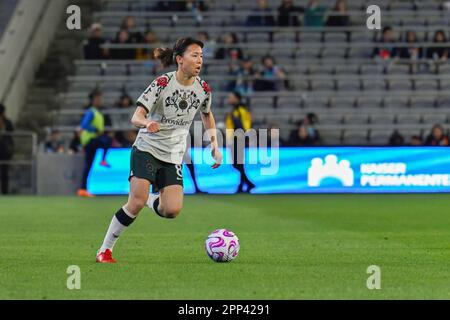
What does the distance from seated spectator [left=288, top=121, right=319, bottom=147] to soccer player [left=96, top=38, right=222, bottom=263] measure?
48.1ft

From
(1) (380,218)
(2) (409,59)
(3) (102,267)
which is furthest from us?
(2) (409,59)

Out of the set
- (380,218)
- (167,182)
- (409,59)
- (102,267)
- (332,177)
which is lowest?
(102,267)

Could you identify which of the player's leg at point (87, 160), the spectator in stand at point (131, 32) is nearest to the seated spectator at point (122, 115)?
the spectator in stand at point (131, 32)

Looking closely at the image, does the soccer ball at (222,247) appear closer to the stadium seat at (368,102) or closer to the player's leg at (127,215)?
the player's leg at (127,215)

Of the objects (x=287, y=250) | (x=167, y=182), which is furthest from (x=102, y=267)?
(x=287, y=250)

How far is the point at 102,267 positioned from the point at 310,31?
22.6 m

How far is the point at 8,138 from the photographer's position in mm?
28750

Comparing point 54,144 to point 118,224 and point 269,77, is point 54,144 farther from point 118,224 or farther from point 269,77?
point 118,224

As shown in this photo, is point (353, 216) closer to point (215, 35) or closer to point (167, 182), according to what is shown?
point (167, 182)

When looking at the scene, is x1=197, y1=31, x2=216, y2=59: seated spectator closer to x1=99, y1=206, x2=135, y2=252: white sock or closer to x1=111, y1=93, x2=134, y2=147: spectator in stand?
x1=111, y1=93, x2=134, y2=147: spectator in stand

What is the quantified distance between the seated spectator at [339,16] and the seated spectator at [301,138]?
623cm

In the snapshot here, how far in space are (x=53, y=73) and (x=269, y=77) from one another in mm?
6492

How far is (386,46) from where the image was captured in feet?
106

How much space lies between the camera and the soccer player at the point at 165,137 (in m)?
11.9
